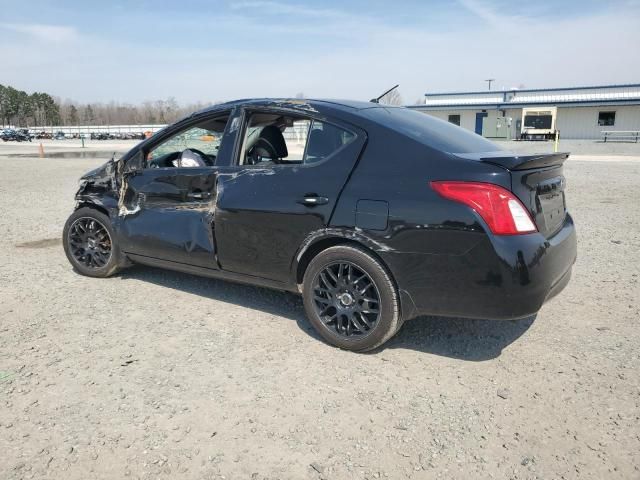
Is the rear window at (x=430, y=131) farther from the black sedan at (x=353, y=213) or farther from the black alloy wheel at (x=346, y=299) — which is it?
the black alloy wheel at (x=346, y=299)

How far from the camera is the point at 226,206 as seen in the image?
12.9ft

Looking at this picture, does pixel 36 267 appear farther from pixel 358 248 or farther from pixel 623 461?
pixel 623 461

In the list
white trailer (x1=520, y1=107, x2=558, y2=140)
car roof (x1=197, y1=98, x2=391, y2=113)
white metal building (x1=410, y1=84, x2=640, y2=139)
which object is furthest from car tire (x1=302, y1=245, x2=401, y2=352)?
white trailer (x1=520, y1=107, x2=558, y2=140)

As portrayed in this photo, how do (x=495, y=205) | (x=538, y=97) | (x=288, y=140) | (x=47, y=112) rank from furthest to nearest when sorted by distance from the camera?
(x=47, y=112) < (x=538, y=97) < (x=288, y=140) < (x=495, y=205)

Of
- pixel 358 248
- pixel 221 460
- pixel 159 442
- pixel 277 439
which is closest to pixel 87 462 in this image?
pixel 159 442

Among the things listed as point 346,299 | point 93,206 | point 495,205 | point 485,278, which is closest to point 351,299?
point 346,299

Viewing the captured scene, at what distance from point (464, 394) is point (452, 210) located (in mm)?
1086

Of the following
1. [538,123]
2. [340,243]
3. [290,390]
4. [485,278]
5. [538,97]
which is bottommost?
[290,390]

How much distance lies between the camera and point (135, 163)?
471 cm

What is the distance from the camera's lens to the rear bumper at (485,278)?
115 inches

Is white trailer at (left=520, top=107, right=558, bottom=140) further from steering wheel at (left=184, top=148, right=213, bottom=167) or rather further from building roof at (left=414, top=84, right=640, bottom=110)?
steering wheel at (left=184, top=148, right=213, bottom=167)

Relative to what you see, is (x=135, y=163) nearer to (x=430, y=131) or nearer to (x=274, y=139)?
(x=274, y=139)

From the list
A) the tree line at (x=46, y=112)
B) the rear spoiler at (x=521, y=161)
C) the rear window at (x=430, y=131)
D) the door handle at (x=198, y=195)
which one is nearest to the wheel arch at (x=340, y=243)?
the rear window at (x=430, y=131)

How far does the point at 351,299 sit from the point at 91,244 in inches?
117
